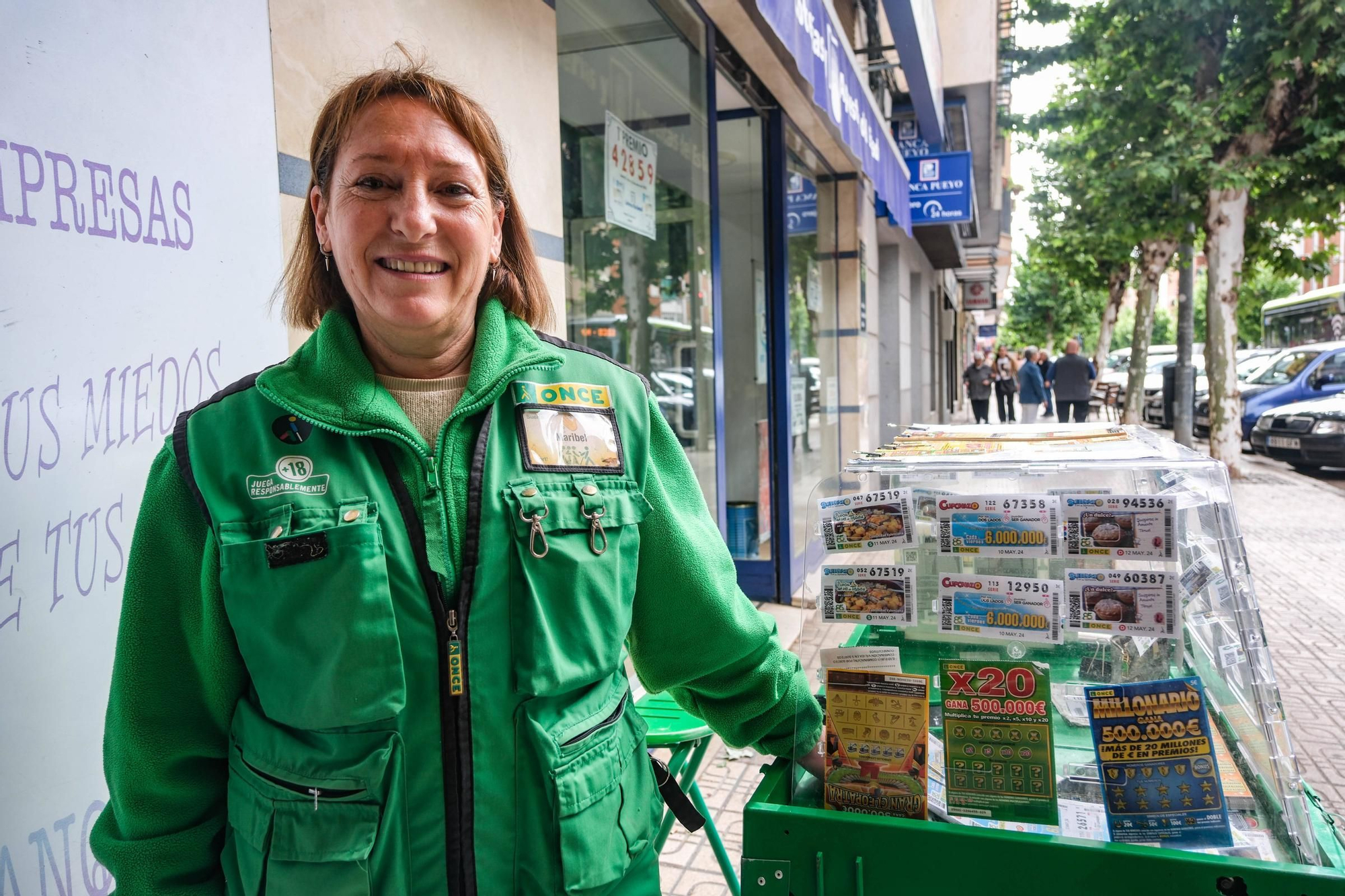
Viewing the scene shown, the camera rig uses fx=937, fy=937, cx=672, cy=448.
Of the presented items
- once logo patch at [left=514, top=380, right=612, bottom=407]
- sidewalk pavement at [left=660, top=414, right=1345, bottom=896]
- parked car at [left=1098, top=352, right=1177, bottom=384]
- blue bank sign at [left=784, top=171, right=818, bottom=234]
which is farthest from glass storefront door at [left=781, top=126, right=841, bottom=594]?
parked car at [left=1098, top=352, right=1177, bottom=384]

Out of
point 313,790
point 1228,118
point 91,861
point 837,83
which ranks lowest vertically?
point 91,861

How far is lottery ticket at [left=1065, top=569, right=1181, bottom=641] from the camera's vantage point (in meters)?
1.45

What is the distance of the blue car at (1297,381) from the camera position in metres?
15.2

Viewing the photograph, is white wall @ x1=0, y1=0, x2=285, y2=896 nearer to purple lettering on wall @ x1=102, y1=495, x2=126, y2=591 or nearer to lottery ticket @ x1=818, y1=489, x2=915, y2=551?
purple lettering on wall @ x1=102, y1=495, x2=126, y2=591

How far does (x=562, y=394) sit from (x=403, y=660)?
0.48 m

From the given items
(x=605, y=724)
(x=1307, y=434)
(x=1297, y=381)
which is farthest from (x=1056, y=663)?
(x=1297, y=381)

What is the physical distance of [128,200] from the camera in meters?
1.63

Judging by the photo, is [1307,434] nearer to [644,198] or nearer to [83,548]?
[644,198]

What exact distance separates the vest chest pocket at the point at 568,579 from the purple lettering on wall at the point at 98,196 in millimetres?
854

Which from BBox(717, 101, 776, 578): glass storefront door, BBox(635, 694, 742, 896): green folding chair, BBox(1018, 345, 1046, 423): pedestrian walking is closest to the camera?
BBox(635, 694, 742, 896): green folding chair

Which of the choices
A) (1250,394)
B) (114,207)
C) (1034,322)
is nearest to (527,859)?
(114,207)

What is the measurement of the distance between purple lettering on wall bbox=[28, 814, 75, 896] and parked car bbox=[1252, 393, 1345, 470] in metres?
14.3

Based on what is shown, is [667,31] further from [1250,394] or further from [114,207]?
[1250,394]

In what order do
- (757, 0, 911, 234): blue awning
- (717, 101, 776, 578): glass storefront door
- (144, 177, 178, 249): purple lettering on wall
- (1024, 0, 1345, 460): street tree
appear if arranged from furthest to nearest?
(1024, 0, 1345, 460): street tree → (717, 101, 776, 578): glass storefront door → (757, 0, 911, 234): blue awning → (144, 177, 178, 249): purple lettering on wall
